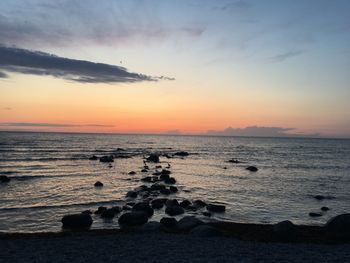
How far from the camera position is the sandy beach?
13016 mm

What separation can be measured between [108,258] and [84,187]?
75.6 ft

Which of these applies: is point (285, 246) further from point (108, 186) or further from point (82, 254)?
point (108, 186)

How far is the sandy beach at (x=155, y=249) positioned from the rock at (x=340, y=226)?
206 centimetres

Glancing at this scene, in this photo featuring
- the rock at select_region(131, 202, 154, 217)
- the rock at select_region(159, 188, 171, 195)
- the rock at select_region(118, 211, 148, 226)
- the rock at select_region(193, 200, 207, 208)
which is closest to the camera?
the rock at select_region(118, 211, 148, 226)

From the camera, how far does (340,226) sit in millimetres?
18172

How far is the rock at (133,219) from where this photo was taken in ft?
68.5

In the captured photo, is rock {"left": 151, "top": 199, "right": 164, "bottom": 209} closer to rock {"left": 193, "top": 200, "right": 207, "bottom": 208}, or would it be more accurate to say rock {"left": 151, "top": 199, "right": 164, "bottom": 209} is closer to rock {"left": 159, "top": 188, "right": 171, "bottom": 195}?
rock {"left": 193, "top": 200, "right": 207, "bottom": 208}

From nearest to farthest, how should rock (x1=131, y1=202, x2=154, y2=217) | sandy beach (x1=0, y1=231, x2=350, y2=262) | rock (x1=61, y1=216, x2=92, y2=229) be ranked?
sandy beach (x1=0, y1=231, x2=350, y2=262) < rock (x1=61, y1=216, x2=92, y2=229) < rock (x1=131, y1=202, x2=154, y2=217)

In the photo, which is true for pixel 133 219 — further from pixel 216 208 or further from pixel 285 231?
pixel 285 231

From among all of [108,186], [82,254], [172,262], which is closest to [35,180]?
[108,186]

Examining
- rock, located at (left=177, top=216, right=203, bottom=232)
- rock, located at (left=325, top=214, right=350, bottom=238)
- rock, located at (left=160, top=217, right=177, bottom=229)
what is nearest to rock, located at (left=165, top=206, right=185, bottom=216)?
rock, located at (left=160, top=217, right=177, bottom=229)

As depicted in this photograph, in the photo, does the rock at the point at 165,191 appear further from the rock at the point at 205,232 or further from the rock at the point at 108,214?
the rock at the point at 205,232

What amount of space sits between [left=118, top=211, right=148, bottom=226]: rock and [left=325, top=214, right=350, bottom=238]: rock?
10397 millimetres

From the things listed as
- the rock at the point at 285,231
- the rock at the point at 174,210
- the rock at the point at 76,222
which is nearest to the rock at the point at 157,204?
the rock at the point at 174,210
